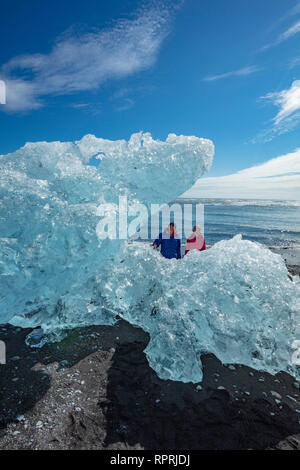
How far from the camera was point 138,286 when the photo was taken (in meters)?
5.62

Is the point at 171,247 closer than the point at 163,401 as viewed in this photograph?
No

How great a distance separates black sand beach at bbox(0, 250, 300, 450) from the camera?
2943 mm

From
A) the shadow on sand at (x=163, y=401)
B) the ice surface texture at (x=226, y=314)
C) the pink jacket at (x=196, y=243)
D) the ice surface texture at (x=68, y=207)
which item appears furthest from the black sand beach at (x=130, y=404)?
the pink jacket at (x=196, y=243)

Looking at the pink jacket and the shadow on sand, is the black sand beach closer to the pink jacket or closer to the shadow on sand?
the shadow on sand

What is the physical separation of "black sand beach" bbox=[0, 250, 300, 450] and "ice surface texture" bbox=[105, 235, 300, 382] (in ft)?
0.81

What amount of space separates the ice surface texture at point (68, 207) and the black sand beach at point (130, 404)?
3.34 feet

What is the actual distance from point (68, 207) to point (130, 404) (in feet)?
11.5

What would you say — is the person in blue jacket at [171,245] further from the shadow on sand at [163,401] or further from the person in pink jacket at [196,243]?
the shadow on sand at [163,401]

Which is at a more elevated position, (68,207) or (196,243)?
(68,207)

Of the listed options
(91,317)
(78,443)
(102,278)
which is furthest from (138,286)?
(78,443)

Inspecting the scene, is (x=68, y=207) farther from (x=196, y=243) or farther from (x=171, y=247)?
(x=196, y=243)

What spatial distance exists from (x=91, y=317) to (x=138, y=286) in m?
1.30

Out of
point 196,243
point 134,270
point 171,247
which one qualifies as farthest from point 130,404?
point 196,243

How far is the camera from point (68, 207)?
477 centimetres
